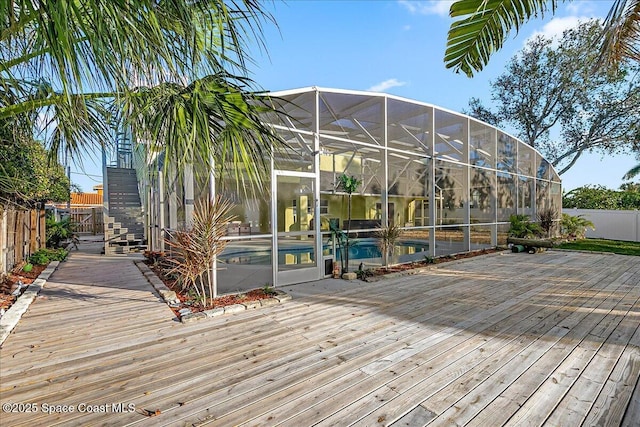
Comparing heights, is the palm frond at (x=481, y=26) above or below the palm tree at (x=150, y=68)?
above

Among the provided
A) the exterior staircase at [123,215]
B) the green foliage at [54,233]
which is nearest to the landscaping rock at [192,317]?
the exterior staircase at [123,215]

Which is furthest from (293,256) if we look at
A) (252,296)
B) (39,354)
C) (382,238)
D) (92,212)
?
(92,212)

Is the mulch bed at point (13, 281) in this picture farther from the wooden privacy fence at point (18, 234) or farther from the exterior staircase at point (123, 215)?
the exterior staircase at point (123, 215)

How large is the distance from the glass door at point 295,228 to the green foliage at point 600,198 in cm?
2113

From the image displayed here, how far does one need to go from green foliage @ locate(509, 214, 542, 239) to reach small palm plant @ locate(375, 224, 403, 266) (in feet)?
19.9

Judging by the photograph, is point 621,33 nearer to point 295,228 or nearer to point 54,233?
point 295,228

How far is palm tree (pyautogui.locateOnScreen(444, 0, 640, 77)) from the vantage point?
7.25 feet

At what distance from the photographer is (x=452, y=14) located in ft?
7.48

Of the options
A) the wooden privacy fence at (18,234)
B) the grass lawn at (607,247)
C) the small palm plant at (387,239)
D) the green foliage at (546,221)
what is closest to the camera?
the wooden privacy fence at (18,234)

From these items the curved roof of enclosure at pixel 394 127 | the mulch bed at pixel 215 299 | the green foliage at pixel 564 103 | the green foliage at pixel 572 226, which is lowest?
the mulch bed at pixel 215 299

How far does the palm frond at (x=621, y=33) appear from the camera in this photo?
2.18 metres

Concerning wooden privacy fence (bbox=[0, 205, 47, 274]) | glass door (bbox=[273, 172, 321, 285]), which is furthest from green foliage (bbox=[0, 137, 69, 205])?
glass door (bbox=[273, 172, 321, 285])

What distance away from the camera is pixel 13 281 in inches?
203

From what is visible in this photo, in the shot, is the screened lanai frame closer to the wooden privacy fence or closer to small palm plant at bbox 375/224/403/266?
small palm plant at bbox 375/224/403/266
